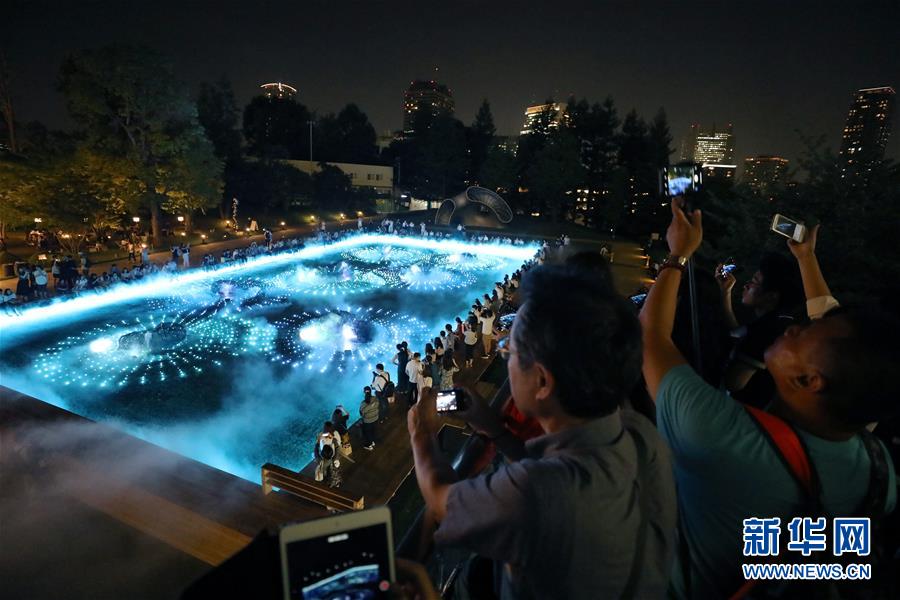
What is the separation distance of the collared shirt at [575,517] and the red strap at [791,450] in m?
0.48

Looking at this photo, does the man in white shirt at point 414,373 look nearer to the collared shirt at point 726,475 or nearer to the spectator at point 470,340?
the spectator at point 470,340

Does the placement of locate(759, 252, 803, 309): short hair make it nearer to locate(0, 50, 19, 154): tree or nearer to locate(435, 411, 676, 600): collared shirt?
locate(435, 411, 676, 600): collared shirt

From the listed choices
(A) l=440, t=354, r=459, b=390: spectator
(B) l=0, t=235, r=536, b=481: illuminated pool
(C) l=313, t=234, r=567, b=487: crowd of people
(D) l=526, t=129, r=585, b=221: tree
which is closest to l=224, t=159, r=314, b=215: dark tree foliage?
(B) l=0, t=235, r=536, b=481: illuminated pool

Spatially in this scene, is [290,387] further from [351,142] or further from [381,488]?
[351,142]

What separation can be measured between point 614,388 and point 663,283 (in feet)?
A: 3.37

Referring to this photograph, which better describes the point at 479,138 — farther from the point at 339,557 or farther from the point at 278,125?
the point at 339,557

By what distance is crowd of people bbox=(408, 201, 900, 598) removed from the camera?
114cm

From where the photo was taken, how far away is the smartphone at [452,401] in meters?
1.82

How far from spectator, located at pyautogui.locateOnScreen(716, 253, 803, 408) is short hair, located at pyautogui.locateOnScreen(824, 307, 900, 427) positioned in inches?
46.9

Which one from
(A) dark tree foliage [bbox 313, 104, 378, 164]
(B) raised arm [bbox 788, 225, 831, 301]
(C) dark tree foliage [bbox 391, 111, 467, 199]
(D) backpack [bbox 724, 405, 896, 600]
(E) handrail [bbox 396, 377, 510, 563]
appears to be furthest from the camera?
(A) dark tree foliage [bbox 313, 104, 378, 164]

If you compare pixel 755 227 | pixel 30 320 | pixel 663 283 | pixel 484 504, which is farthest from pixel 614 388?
pixel 30 320

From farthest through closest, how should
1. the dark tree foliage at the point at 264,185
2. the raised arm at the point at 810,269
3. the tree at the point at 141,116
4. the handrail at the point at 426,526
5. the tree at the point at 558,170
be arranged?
the tree at the point at 558,170, the dark tree foliage at the point at 264,185, the tree at the point at 141,116, the raised arm at the point at 810,269, the handrail at the point at 426,526

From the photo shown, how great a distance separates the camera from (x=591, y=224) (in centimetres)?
4116

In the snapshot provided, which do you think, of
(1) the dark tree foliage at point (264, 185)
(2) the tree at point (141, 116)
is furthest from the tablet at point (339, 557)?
(1) the dark tree foliage at point (264, 185)
